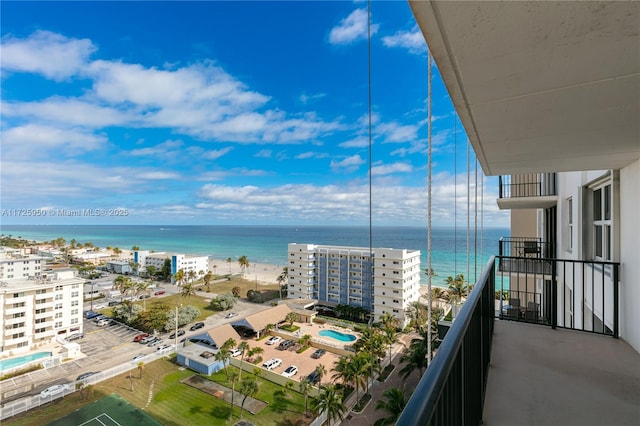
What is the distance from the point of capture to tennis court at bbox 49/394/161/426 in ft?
39.9

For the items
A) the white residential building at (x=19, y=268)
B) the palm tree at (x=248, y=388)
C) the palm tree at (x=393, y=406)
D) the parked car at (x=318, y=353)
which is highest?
the white residential building at (x=19, y=268)

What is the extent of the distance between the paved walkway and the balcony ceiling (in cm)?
915

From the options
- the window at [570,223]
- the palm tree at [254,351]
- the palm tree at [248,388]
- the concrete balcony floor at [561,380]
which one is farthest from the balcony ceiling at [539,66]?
the palm tree at [254,351]

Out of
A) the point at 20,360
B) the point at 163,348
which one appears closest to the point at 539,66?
the point at 163,348

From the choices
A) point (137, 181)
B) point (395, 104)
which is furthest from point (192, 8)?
point (137, 181)

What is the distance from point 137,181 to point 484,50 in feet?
395

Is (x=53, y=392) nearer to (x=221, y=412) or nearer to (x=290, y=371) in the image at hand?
(x=221, y=412)

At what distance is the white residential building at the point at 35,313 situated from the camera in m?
20.1

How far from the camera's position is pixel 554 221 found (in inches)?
278

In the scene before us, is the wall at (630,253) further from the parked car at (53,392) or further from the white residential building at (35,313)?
the white residential building at (35,313)

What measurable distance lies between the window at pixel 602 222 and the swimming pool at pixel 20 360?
2814 cm

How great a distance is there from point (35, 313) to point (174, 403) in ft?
56.7

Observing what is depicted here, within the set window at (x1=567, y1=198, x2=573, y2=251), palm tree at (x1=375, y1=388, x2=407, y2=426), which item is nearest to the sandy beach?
palm tree at (x1=375, y1=388, x2=407, y2=426)

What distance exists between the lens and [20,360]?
19.0m
